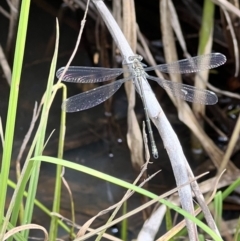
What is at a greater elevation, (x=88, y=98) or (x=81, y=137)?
(x=88, y=98)

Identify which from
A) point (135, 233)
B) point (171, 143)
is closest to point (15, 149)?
point (135, 233)

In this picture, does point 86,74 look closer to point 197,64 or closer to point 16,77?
point 197,64

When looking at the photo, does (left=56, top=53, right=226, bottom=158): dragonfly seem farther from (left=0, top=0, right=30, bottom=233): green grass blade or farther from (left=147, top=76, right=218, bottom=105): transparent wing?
(left=0, top=0, right=30, bottom=233): green grass blade

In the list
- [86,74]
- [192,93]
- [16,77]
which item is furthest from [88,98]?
[16,77]

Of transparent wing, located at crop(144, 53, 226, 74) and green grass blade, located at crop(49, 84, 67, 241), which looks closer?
green grass blade, located at crop(49, 84, 67, 241)

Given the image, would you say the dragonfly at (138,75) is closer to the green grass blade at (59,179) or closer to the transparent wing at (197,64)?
the transparent wing at (197,64)

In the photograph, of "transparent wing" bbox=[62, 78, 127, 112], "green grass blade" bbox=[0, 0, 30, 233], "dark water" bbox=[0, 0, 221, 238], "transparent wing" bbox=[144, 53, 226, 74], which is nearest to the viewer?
"green grass blade" bbox=[0, 0, 30, 233]

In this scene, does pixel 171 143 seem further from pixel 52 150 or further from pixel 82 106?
pixel 52 150

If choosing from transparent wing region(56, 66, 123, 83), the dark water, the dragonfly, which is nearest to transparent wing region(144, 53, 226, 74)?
the dragonfly
